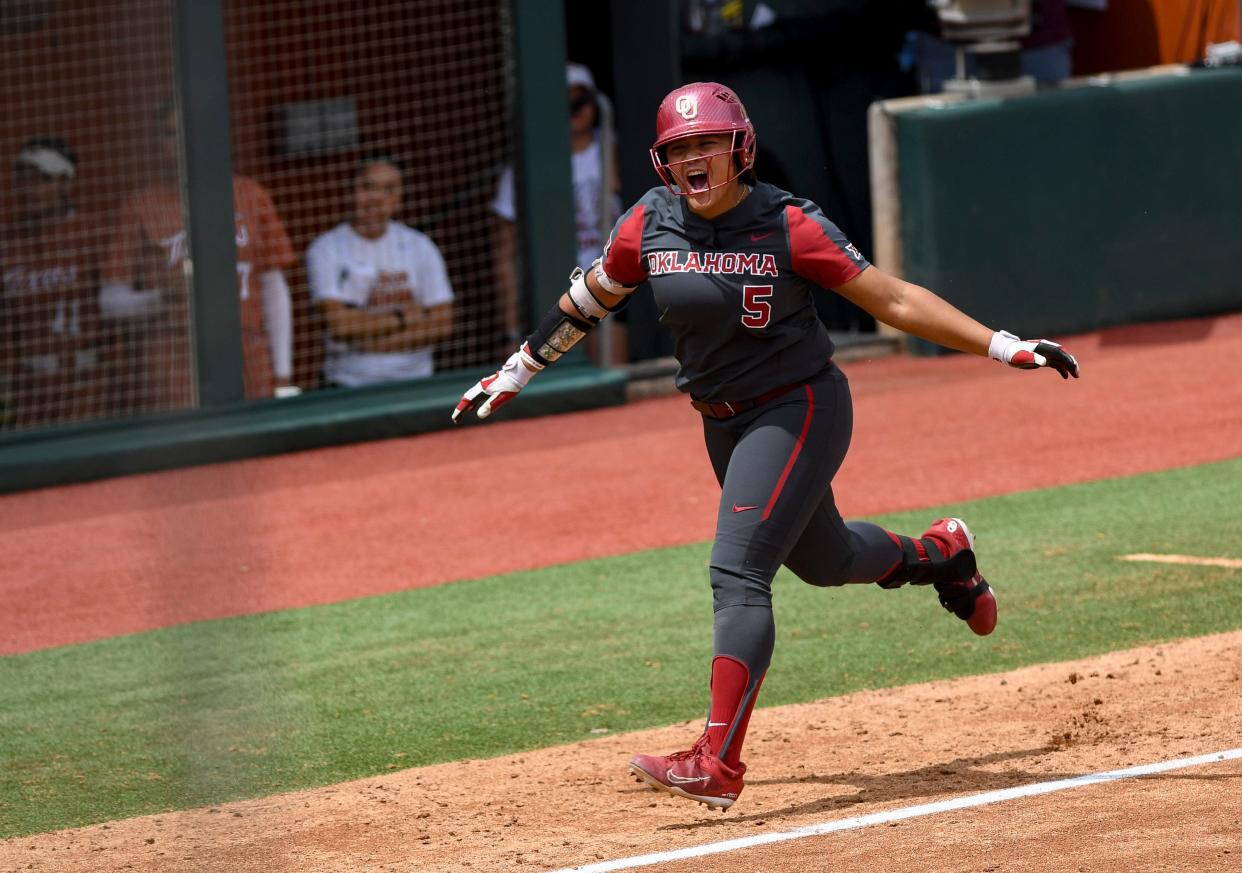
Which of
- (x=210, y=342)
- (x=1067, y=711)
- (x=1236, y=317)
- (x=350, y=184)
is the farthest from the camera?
(x=1236, y=317)

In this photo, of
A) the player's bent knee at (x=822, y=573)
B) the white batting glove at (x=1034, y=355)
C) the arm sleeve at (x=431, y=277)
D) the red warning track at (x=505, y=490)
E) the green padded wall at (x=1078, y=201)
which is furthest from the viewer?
the green padded wall at (x=1078, y=201)

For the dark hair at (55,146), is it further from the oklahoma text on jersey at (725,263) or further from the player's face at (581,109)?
the oklahoma text on jersey at (725,263)

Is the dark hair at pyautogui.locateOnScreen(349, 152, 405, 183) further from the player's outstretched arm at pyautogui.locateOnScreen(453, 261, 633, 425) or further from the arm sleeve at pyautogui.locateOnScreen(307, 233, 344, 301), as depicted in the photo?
the player's outstretched arm at pyautogui.locateOnScreen(453, 261, 633, 425)

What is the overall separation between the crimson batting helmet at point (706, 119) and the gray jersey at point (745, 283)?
0.14 m

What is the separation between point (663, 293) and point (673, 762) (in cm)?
121

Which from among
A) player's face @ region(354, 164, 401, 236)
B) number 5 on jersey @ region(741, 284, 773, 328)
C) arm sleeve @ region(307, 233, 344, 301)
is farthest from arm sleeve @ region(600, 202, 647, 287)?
arm sleeve @ region(307, 233, 344, 301)

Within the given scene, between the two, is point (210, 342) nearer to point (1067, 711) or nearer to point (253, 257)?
point (253, 257)

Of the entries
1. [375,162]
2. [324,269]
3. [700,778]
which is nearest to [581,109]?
[375,162]

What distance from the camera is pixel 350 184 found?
38.0 feet

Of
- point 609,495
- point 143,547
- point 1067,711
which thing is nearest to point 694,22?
point 609,495

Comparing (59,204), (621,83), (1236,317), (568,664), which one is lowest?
(568,664)

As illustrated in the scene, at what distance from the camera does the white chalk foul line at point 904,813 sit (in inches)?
167

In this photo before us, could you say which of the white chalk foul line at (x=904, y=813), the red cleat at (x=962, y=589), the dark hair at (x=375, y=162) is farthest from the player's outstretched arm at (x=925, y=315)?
the dark hair at (x=375, y=162)

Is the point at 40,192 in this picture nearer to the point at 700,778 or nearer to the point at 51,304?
the point at 51,304
